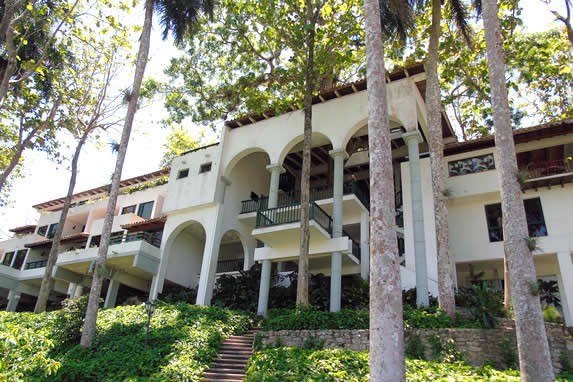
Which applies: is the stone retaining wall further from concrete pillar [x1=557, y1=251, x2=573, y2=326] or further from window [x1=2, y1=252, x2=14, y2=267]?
window [x1=2, y1=252, x2=14, y2=267]

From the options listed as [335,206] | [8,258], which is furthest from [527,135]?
[8,258]

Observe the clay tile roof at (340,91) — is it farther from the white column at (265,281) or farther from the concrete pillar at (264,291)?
the concrete pillar at (264,291)

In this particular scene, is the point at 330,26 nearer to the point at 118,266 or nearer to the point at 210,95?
the point at 210,95

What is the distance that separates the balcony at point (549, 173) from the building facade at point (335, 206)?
5cm

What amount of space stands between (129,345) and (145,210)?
1573cm

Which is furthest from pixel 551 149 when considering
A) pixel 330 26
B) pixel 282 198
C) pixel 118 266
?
pixel 118 266

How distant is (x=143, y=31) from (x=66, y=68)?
561 centimetres

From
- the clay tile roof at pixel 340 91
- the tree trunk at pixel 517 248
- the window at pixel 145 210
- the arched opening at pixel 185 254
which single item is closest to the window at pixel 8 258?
the window at pixel 145 210

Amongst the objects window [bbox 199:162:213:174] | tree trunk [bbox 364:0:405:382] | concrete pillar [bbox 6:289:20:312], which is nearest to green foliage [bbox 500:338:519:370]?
tree trunk [bbox 364:0:405:382]

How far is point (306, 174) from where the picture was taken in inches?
627

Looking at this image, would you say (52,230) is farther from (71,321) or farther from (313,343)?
(313,343)

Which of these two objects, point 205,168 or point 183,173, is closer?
point 205,168

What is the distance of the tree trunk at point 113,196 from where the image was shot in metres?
14.0

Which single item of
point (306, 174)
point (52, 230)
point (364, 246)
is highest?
point (52, 230)
